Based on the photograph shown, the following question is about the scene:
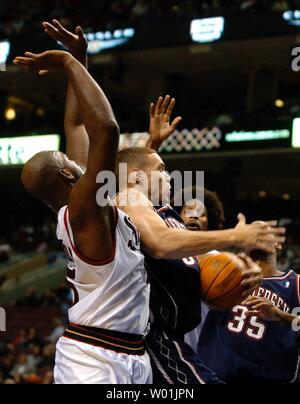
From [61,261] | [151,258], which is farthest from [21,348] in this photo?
[151,258]

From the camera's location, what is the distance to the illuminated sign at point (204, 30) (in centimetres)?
1468

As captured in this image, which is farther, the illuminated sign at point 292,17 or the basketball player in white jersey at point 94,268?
the illuminated sign at point 292,17

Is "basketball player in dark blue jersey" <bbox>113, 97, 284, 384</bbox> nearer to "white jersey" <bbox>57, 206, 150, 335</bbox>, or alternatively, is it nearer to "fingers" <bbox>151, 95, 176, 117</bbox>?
"white jersey" <bbox>57, 206, 150, 335</bbox>

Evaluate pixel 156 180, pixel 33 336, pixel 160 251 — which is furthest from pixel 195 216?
pixel 33 336

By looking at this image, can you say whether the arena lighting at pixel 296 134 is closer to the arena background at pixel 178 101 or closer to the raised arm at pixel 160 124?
the arena background at pixel 178 101

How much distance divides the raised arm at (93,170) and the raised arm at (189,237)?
164 mm

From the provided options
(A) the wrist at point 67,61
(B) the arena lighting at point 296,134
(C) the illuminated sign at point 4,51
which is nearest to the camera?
(A) the wrist at point 67,61

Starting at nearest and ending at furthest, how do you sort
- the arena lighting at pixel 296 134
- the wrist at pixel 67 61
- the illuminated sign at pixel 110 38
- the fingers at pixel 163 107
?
1. the wrist at pixel 67 61
2. the fingers at pixel 163 107
3. the arena lighting at pixel 296 134
4. the illuminated sign at pixel 110 38

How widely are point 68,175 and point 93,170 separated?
1.36 ft

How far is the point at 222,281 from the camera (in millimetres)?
3268

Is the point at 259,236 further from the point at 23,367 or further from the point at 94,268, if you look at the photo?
the point at 23,367

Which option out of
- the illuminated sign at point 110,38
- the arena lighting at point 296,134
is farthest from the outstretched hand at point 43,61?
the illuminated sign at point 110,38

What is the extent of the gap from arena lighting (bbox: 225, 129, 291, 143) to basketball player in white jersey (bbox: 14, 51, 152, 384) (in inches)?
425

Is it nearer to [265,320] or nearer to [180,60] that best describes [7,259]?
[180,60]
